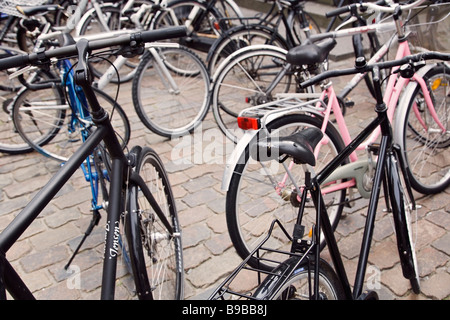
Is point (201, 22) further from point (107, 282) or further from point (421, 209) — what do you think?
point (107, 282)

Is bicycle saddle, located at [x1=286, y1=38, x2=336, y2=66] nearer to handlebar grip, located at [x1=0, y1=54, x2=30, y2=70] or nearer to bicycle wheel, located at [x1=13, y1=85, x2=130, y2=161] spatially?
handlebar grip, located at [x1=0, y1=54, x2=30, y2=70]

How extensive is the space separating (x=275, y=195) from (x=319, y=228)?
1.14 meters

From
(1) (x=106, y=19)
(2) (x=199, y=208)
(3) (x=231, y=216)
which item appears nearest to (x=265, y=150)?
(3) (x=231, y=216)

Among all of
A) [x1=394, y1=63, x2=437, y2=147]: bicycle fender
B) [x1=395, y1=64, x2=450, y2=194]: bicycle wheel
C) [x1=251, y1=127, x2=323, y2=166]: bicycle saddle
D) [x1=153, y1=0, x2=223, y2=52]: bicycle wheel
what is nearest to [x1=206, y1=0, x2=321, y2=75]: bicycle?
[x1=153, y1=0, x2=223, y2=52]: bicycle wheel

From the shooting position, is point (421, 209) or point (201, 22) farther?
point (201, 22)

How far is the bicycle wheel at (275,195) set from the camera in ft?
8.21

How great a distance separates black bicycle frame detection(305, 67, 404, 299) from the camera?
1840mm

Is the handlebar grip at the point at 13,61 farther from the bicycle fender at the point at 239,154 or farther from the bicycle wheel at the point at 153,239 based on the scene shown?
the bicycle fender at the point at 239,154

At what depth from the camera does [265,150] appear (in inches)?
74.7

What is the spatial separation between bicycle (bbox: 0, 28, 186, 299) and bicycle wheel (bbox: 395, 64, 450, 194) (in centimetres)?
184

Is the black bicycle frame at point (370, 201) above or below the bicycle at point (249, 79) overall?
below

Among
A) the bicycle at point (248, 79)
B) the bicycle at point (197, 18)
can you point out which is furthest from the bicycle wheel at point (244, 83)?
the bicycle at point (197, 18)

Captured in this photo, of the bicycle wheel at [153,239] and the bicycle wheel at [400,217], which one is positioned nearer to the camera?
the bicycle wheel at [153,239]

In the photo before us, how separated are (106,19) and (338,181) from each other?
16.7 ft
